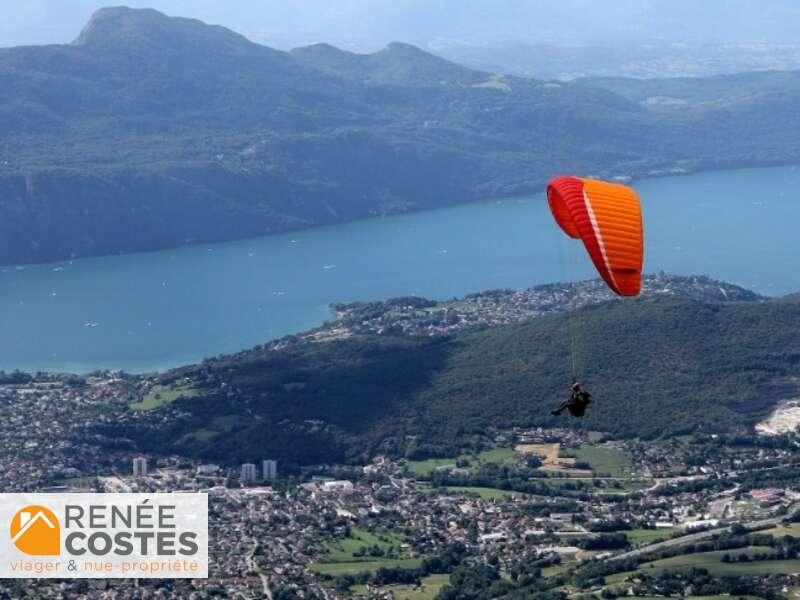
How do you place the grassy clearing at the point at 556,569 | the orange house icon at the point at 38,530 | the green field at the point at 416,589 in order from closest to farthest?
the orange house icon at the point at 38,530
the green field at the point at 416,589
the grassy clearing at the point at 556,569

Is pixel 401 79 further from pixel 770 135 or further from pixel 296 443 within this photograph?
pixel 296 443

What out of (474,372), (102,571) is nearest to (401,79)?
(474,372)

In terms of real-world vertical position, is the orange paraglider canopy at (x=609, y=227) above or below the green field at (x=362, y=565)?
above

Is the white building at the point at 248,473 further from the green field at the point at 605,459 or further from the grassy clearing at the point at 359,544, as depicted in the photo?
the green field at the point at 605,459

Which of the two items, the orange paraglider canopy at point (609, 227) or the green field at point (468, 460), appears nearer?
the orange paraglider canopy at point (609, 227)

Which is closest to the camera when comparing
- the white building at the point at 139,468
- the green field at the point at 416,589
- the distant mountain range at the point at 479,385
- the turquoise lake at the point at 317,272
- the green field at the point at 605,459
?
the green field at the point at 416,589

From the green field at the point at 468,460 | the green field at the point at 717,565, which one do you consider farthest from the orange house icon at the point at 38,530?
the green field at the point at 468,460

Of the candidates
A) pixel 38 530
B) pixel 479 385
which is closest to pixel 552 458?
pixel 479 385

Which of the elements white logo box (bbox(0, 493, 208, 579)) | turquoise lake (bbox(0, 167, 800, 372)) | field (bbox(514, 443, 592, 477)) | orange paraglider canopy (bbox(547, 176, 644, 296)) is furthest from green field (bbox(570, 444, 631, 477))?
orange paraglider canopy (bbox(547, 176, 644, 296))

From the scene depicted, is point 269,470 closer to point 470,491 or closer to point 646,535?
point 470,491
